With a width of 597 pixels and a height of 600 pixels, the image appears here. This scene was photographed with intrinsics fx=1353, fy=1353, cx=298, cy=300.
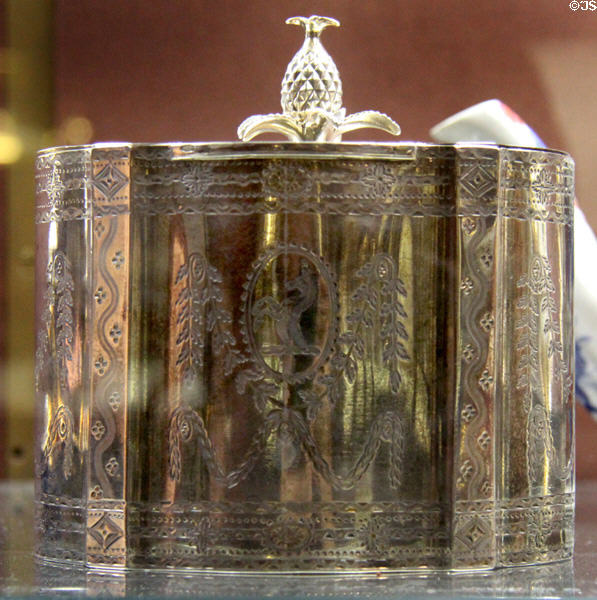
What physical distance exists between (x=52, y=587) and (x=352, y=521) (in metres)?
0.26

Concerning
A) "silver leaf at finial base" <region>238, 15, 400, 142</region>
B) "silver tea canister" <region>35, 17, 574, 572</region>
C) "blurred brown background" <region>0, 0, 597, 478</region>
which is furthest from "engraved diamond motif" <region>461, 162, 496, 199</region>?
"blurred brown background" <region>0, 0, 597, 478</region>

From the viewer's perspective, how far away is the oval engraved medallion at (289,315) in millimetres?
1154

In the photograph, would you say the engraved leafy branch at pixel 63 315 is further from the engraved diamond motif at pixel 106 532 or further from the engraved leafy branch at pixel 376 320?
the engraved leafy branch at pixel 376 320

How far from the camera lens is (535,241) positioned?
4.00 feet

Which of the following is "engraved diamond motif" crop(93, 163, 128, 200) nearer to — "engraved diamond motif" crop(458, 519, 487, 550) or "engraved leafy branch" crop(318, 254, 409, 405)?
"engraved leafy branch" crop(318, 254, 409, 405)

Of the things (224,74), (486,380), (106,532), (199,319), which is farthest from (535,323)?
(224,74)

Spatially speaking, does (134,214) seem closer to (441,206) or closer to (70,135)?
(441,206)

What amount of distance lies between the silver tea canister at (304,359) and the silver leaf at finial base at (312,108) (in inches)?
5.4

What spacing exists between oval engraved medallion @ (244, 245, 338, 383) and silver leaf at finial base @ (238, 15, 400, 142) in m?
0.19

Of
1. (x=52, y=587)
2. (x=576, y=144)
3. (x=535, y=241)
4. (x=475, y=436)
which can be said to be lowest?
(x=52, y=587)

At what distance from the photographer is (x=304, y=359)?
45.4 inches

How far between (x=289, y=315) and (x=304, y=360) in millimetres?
40

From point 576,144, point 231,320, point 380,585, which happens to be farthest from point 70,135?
point 380,585

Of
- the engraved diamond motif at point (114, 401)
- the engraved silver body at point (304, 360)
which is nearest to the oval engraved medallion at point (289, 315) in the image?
the engraved silver body at point (304, 360)
